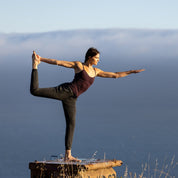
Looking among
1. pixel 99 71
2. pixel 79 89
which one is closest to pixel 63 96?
pixel 79 89

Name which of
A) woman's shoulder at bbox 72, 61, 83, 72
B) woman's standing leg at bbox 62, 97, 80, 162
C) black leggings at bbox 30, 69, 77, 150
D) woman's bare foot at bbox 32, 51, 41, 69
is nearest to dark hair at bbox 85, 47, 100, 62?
woman's shoulder at bbox 72, 61, 83, 72

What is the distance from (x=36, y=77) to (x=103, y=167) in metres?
2.50

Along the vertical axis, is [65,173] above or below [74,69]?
below

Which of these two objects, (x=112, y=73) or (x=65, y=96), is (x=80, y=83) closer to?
(x=65, y=96)

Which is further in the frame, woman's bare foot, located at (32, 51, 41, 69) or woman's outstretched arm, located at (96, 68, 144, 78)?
woman's outstretched arm, located at (96, 68, 144, 78)

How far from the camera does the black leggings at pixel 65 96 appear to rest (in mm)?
10555

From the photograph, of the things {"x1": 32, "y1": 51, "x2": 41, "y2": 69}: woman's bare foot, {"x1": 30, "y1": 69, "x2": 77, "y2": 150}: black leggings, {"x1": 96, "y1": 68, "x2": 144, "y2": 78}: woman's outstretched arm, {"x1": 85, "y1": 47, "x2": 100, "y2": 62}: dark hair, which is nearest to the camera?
{"x1": 30, "y1": 69, "x2": 77, "y2": 150}: black leggings

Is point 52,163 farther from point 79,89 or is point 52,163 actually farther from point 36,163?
point 79,89

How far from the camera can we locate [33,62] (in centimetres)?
1069

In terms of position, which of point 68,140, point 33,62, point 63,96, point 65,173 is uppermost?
point 33,62

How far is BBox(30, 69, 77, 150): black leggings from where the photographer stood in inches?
416

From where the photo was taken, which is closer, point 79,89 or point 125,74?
point 79,89

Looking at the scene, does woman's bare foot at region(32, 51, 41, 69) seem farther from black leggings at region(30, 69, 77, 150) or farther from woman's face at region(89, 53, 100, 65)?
woman's face at region(89, 53, 100, 65)

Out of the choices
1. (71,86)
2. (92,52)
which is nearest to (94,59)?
(92,52)
